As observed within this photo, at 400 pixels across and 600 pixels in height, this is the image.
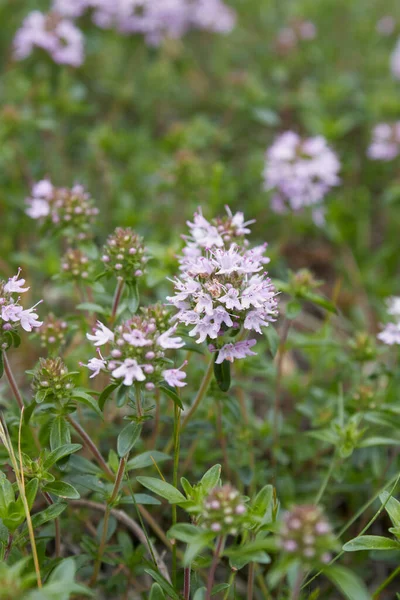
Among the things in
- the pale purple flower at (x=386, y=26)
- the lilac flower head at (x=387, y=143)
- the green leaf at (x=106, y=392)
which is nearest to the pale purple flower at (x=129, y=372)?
the green leaf at (x=106, y=392)

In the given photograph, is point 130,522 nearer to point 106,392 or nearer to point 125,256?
point 106,392

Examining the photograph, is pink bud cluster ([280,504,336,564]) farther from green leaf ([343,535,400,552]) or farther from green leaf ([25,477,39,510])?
green leaf ([25,477,39,510])

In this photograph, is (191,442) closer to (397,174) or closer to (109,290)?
(109,290)

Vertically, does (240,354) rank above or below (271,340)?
below

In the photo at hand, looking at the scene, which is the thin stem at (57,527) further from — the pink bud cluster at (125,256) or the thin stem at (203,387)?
the pink bud cluster at (125,256)

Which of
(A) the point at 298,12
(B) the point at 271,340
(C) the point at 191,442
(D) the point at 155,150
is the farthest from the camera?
(A) the point at 298,12

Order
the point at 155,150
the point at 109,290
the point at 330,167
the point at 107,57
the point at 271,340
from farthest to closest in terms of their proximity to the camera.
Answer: the point at 107,57 < the point at 155,150 < the point at 330,167 < the point at 109,290 < the point at 271,340

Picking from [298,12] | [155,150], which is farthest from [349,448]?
[298,12]
